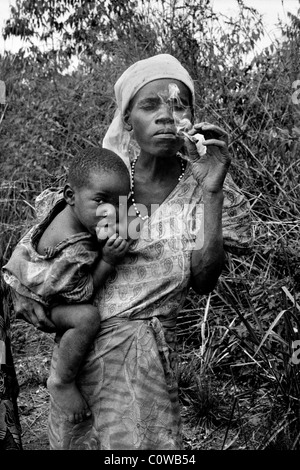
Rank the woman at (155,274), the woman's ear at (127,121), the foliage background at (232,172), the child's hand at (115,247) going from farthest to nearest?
the foliage background at (232,172)
the woman's ear at (127,121)
the woman at (155,274)
the child's hand at (115,247)

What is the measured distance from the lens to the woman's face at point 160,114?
2.28 m

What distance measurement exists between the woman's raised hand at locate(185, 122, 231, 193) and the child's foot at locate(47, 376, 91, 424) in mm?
717

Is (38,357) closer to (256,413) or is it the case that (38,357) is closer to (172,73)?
(256,413)

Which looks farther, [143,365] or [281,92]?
[281,92]

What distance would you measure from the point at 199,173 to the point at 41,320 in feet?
2.10

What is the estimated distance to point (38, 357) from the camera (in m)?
4.36

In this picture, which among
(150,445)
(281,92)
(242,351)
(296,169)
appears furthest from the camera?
(281,92)

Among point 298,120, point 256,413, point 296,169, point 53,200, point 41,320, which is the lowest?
point 256,413

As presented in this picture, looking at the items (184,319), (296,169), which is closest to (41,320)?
(184,319)

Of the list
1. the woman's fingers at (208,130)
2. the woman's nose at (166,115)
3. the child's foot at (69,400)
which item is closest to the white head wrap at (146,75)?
the woman's nose at (166,115)

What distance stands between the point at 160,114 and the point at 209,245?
0.43 metres

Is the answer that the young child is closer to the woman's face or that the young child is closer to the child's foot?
the child's foot

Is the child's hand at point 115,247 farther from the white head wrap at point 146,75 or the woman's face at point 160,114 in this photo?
the white head wrap at point 146,75

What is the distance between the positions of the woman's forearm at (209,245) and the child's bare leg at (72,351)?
0.34m
